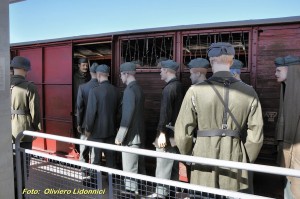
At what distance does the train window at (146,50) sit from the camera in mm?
4590

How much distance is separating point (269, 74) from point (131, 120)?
6.84ft

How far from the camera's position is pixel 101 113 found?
419cm

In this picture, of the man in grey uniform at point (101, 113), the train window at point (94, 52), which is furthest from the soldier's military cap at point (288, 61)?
the train window at point (94, 52)

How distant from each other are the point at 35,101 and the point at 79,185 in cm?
158

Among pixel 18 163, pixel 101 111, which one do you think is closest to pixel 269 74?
pixel 101 111

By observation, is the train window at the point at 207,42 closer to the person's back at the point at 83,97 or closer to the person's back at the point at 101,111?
the person's back at the point at 101,111

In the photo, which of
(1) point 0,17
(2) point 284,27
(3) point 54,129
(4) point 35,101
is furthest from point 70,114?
(2) point 284,27

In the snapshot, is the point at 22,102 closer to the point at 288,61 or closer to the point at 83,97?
the point at 83,97

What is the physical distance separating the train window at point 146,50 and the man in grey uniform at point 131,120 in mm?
933

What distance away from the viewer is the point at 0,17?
2.26 metres

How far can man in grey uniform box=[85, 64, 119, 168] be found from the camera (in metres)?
4.15

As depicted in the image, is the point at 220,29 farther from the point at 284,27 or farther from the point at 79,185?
the point at 79,185

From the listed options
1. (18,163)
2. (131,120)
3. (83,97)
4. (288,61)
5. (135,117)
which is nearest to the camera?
(18,163)

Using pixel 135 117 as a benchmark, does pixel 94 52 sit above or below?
above
